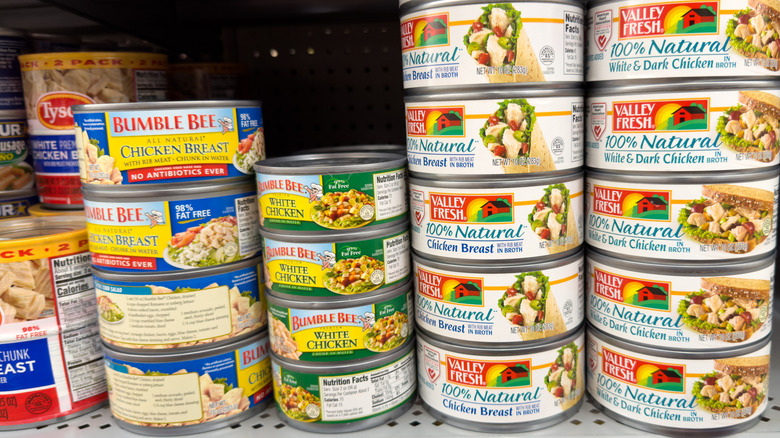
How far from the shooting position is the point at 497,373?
119 centimetres

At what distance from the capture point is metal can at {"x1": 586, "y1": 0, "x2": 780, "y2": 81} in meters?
1.04

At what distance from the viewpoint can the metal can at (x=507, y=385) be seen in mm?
1188

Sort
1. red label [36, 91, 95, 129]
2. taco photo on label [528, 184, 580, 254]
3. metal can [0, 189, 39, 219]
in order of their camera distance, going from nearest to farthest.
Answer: taco photo on label [528, 184, 580, 254], red label [36, 91, 95, 129], metal can [0, 189, 39, 219]

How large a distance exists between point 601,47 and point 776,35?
29cm

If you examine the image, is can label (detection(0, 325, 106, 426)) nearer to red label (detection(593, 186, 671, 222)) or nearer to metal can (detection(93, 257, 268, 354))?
metal can (detection(93, 257, 268, 354))

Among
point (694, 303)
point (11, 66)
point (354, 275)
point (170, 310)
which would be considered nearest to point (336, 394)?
point (354, 275)

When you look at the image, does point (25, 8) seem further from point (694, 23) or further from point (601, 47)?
point (694, 23)

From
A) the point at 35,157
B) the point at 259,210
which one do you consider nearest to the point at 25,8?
the point at 35,157

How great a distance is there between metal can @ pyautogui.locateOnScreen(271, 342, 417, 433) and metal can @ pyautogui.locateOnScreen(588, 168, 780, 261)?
543 mm

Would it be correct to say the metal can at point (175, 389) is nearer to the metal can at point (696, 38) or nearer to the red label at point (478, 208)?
the red label at point (478, 208)

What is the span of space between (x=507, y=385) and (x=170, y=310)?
675 mm


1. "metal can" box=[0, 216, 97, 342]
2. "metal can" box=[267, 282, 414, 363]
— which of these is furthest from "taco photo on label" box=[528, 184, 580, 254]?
"metal can" box=[0, 216, 97, 342]

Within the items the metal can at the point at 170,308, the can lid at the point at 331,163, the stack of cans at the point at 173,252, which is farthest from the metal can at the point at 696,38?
the metal can at the point at 170,308

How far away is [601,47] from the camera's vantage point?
1.14 metres
